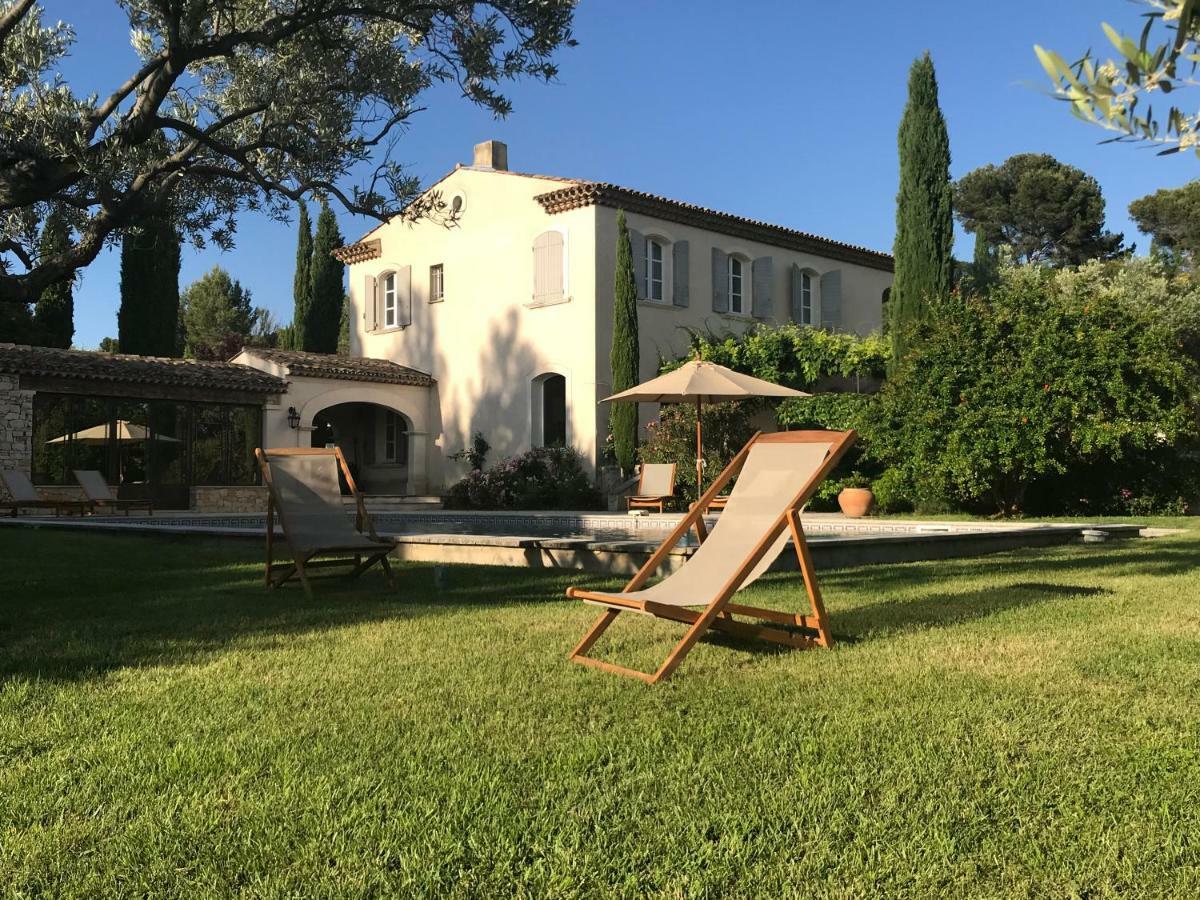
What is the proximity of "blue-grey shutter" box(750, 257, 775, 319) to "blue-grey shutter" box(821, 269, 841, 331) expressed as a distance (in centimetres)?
191

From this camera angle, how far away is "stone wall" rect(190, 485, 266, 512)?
19547 millimetres

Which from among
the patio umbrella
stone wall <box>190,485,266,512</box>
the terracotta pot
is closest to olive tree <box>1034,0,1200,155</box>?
the terracotta pot

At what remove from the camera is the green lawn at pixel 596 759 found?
7.17 ft

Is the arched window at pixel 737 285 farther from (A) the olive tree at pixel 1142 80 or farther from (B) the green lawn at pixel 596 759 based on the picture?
(A) the olive tree at pixel 1142 80

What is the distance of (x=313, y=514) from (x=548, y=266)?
13.4 meters

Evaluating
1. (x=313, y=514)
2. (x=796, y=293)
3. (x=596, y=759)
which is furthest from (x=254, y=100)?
(x=796, y=293)

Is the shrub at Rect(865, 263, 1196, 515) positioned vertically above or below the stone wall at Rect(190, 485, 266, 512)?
above

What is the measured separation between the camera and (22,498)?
16203 mm

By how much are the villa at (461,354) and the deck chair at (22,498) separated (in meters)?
1.55

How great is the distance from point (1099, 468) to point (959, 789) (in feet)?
47.2

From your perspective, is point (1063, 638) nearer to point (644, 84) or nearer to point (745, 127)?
point (644, 84)

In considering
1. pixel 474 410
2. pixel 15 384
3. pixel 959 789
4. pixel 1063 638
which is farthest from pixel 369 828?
pixel 474 410

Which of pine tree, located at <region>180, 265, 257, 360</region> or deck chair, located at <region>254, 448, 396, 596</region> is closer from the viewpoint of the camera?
deck chair, located at <region>254, 448, 396, 596</region>

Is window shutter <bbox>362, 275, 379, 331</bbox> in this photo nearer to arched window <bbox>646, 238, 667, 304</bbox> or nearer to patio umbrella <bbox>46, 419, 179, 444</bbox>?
patio umbrella <bbox>46, 419, 179, 444</bbox>
